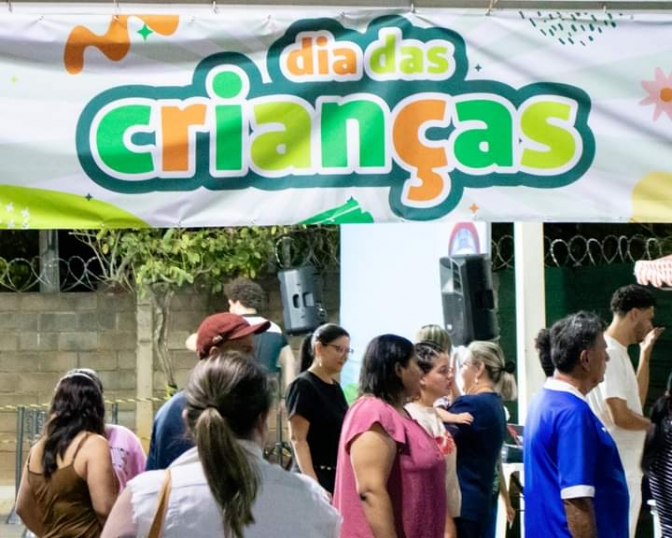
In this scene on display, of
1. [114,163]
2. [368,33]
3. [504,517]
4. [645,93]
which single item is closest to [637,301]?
[504,517]

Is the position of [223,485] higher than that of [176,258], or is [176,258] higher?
[176,258]

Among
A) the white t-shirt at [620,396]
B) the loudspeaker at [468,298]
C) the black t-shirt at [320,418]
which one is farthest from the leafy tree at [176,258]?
the black t-shirt at [320,418]

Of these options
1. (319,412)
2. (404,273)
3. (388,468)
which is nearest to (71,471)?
(388,468)

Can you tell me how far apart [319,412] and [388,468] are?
1888 mm

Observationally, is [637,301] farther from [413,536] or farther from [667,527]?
[413,536]

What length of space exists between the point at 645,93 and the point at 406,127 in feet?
3.02

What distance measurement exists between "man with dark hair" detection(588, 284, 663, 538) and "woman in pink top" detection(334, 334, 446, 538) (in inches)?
110

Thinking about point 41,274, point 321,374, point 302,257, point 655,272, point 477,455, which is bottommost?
point 477,455

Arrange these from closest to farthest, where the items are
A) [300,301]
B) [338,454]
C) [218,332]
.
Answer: [218,332], [338,454], [300,301]

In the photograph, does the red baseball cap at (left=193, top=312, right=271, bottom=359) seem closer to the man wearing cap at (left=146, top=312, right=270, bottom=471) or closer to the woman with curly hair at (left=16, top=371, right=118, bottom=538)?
the man wearing cap at (left=146, top=312, right=270, bottom=471)

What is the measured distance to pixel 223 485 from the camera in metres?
3.09

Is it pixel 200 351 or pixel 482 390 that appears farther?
pixel 482 390

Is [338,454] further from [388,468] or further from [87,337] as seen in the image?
[87,337]

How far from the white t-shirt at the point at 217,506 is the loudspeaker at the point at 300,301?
10.1 meters
